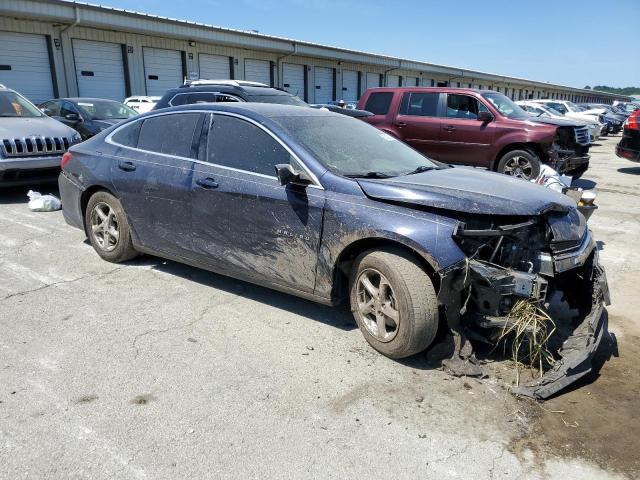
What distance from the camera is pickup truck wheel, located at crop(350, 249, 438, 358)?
331 cm

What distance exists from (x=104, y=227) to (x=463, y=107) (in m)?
7.45

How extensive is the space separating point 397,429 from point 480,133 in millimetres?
8076

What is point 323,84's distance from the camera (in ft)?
102

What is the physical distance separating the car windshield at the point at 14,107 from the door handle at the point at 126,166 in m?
5.01

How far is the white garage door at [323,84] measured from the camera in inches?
1201

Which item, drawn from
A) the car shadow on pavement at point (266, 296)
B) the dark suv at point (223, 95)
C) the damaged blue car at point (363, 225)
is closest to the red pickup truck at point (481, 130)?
the dark suv at point (223, 95)

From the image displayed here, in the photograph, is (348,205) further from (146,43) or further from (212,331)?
(146,43)

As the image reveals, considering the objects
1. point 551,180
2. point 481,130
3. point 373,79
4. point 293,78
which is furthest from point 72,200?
point 373,79

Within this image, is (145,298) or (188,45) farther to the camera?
(188,45)

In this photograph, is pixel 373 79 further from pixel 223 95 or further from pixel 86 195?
pixel 86 195

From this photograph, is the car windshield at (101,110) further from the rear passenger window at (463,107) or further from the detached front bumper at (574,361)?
the detached front bumper at (574,361)

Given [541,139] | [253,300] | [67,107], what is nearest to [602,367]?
[253,300]

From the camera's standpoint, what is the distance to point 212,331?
394cm

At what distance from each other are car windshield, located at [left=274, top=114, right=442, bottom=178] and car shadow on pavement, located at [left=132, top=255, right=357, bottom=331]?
3.88 ft
